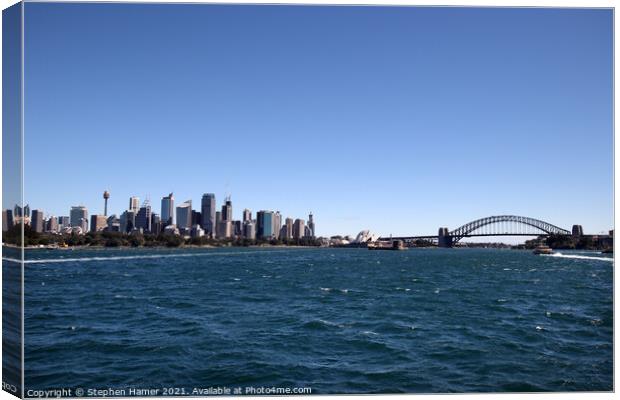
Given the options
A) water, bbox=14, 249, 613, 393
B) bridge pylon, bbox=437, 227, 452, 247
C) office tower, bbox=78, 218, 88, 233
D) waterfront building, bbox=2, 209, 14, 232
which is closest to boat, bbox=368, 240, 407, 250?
bridge pylon, bbox=437, 227, 452, 247

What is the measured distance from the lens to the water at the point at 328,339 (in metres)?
8.63

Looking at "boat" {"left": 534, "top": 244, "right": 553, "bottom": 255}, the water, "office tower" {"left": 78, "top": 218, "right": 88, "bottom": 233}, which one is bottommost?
"boat" {"left": 534, "top": 244, "right": 553, "bottom": 255}

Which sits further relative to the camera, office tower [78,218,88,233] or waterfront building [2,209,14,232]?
office tower [78,218,88,233]

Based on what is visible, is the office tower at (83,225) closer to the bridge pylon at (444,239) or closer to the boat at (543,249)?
the bridge pylon at (444,239)

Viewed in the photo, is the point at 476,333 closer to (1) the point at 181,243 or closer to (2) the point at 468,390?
(2) the point at 468,390

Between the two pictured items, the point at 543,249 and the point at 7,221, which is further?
the point at 543,249

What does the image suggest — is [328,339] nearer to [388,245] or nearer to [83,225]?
[83,225]

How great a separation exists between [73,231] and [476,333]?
3908cm

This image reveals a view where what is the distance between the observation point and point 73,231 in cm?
4212

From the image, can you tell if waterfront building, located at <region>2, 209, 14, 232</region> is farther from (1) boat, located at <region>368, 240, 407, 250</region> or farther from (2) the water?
(1) boat, located at <region>368, 240, 407, 250</region>

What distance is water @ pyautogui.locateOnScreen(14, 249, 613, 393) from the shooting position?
28.3ft

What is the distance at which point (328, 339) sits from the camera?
452 inches

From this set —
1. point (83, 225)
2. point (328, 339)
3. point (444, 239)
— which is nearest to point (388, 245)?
point (444, 239)

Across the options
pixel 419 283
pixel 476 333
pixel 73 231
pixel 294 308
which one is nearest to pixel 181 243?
pixel 73 231
